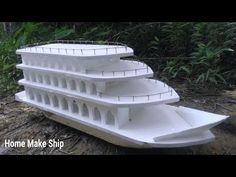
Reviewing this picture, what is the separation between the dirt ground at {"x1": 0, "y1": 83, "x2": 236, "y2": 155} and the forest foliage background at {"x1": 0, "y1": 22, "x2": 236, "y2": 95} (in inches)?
17.5

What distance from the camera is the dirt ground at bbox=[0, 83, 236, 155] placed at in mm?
4273

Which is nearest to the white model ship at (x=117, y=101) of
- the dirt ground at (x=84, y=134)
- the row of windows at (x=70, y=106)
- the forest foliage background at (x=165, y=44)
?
the row of windows at (x=70, y=106)

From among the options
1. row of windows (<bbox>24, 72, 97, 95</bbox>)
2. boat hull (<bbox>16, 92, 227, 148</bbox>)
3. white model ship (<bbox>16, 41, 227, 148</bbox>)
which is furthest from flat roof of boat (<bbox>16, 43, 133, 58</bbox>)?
boat hull (<bbox>16, 92, 227, 148</bbox>)

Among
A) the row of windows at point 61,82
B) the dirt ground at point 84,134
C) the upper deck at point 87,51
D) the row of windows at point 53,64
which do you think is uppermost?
the upper deck at point 87,51

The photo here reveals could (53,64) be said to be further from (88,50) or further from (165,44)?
(165,44)

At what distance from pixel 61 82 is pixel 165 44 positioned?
3.43 meters

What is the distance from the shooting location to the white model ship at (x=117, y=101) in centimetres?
387

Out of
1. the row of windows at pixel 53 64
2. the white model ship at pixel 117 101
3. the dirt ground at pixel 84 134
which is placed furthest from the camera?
the row of windows at pixel 53 64

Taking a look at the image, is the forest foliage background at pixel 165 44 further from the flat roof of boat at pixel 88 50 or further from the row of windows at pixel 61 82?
the flat roof of boat at pixel 88 50

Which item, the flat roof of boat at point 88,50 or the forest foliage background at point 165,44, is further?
the forest foliage background at point 165,44

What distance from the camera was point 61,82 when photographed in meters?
4.66

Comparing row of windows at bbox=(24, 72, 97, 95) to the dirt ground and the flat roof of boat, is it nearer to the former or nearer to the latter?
the flat roof of boat

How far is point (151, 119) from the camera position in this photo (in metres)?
4.10

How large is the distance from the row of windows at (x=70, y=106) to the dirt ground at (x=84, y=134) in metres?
0.35
